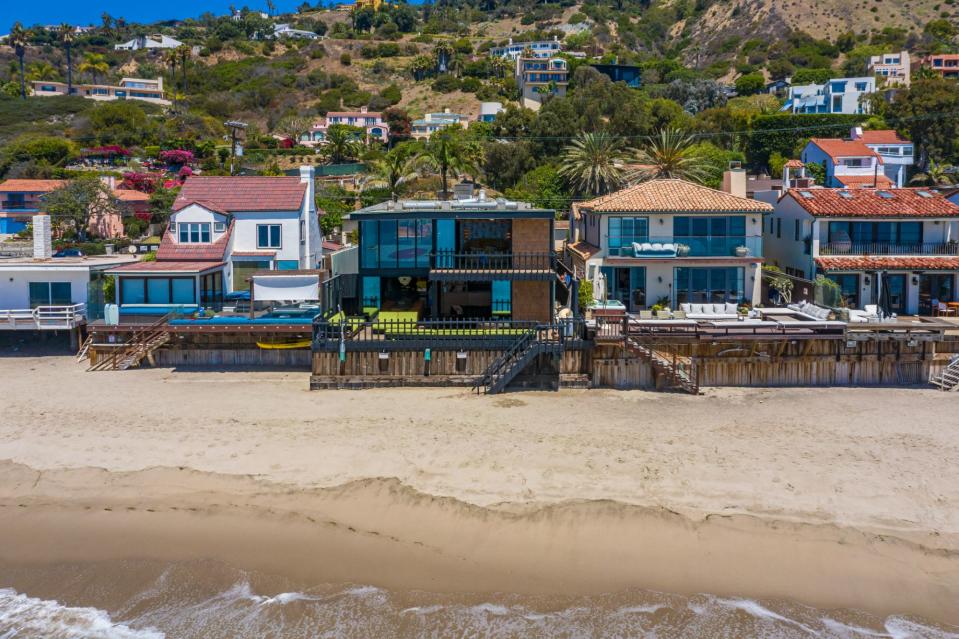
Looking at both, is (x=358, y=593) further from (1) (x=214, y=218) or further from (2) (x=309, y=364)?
(1) (x=214, y=218)

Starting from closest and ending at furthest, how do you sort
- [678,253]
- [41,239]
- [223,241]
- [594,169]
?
[678,253], [223,241], [41,239], [594,169]

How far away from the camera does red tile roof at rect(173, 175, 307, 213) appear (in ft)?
115

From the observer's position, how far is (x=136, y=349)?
29266 mm

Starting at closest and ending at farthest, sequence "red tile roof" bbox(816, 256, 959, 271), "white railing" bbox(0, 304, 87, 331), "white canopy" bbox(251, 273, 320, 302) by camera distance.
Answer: "white canopy" bbox(251, 273, 320, 302)
"white railing" bbox(0, 304, 87, 331)
"red tile roof" bbox(816, 256, 959, 271)

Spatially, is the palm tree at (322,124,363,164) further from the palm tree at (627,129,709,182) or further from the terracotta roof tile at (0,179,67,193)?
the palm tree at (627,129,709,182)

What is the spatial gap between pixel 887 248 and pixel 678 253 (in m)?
9.41

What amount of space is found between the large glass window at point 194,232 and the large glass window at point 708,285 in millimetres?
20331

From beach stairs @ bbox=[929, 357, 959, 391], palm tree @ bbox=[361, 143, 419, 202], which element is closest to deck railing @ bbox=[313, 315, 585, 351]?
beach stairs @ bbox=[929, 357, 959, 391]

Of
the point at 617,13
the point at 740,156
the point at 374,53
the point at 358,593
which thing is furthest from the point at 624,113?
the point at 617,13

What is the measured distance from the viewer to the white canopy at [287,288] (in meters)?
30.0

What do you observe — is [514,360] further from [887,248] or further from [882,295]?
[887,248]

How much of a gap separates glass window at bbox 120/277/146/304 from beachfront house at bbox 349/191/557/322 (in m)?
8.93

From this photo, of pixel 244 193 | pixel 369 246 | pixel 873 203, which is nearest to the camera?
pixel 369 246

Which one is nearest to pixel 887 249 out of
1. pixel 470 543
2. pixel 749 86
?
pixel 470 543
